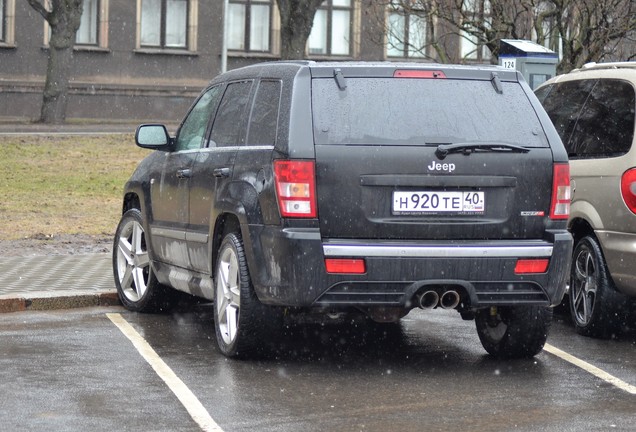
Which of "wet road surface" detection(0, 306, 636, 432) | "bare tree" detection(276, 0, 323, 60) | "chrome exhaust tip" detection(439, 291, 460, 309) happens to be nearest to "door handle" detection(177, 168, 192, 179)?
"wet road surface" detection(0, 306, 636, 432)

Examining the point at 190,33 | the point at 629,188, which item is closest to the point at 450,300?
the point at 629,188

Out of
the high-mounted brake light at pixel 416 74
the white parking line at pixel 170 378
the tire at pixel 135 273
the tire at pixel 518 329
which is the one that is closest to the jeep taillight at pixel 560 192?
the tire at pixel 518 329

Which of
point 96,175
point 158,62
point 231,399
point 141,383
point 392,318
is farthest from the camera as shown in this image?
point 158,62

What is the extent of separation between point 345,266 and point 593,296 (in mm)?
2532

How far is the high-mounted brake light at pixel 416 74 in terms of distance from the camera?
8.31 metres

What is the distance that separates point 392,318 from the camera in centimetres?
831

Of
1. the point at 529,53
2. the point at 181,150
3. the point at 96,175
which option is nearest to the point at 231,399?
the point at 181,150

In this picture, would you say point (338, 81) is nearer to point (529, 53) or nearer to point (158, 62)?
point (529, 53)

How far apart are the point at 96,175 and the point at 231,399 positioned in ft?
53.6

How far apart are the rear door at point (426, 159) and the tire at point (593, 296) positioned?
1490 mm

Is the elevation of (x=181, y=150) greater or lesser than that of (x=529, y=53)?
lesser

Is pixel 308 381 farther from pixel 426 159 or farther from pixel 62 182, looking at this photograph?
pixel 62 182

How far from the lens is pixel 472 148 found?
26.6 ft

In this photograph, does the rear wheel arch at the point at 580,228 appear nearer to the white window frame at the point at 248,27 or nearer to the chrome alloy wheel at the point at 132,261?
the chrome alloy wheel at the point at 132,261
